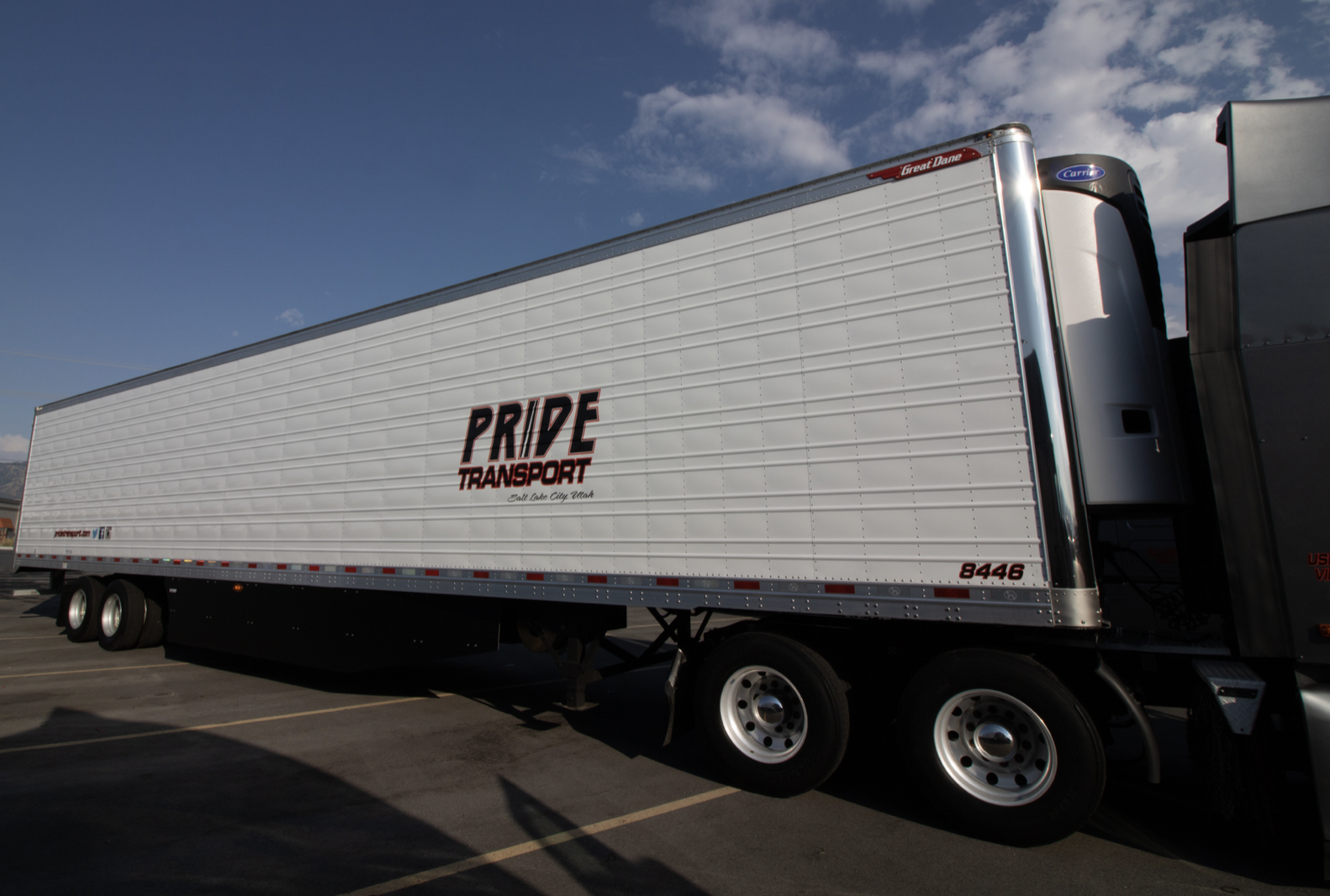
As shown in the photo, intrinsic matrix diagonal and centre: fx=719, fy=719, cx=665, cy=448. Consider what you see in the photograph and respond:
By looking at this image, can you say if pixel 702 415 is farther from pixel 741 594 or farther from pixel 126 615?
pixel 126 615

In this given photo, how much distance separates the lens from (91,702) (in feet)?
26.6

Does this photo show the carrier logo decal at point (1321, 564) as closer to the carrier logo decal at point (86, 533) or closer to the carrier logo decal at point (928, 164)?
the carrier logo decal at point (928, 164)

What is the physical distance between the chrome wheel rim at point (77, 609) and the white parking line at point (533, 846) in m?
12.2

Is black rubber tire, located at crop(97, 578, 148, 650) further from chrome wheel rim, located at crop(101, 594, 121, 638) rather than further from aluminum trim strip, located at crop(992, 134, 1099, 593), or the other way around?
aluminum trim strip, located at crop(992, 134, 1099, 593)

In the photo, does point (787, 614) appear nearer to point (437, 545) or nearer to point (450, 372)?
point (437, 545)

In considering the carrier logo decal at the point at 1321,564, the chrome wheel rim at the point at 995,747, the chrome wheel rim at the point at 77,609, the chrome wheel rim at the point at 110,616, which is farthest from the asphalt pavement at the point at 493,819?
the chrome wheel rim at the point at 77,609

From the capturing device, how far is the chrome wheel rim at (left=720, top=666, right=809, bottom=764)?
17.0 feet

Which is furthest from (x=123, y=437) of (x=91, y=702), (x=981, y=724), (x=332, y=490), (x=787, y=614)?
(x=981, y=724)

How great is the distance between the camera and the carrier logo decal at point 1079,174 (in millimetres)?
4891

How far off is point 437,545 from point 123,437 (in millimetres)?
7723

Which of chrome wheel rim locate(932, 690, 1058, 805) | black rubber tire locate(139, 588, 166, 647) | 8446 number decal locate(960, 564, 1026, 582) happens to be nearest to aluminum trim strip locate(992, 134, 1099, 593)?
8446 number decal locate(960, 564, 1026, 582)

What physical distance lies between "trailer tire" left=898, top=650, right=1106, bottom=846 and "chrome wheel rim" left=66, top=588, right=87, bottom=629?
14.2 m

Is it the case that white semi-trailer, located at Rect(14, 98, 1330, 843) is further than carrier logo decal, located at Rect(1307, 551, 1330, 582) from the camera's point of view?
Yes

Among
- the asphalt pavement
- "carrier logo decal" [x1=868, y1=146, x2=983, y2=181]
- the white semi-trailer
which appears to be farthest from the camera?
"carrier logo decal" [x1=868, y1=146, x2=983, y2=181]
